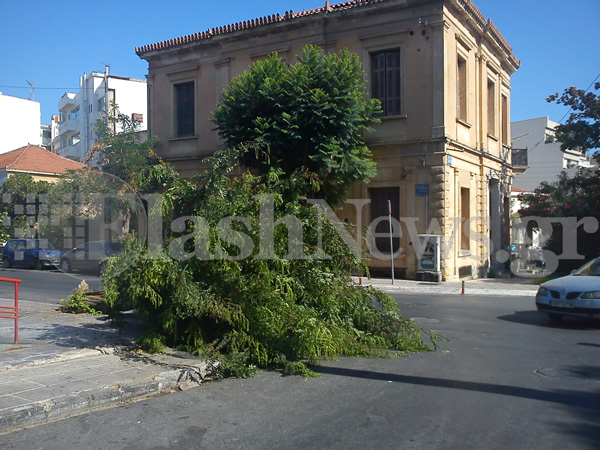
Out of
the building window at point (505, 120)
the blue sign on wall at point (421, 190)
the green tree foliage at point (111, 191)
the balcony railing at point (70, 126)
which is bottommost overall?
the green tree foliage at point (111, 191)

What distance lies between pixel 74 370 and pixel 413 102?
55.6ft

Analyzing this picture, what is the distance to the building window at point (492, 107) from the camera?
25.9 meters

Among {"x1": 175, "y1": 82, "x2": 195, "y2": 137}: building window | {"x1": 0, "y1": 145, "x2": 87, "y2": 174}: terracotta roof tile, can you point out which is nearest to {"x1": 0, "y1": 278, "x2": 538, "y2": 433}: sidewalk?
{"x1": 175, "y1": 82, "x2": 195, "y2": 137}: building window

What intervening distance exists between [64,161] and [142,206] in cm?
2325

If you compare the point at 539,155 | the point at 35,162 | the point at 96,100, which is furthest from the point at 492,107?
the point at 96,100

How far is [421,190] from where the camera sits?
2062cm

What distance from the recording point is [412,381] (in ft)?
22.6

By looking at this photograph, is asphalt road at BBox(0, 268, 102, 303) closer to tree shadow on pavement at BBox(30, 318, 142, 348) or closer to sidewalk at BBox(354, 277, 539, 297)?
tree shadow on pavement at BBox(30, 318, 142, 348)

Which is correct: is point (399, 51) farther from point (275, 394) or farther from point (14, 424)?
point (14, 424)

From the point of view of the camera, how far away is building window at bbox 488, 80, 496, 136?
85.1ft

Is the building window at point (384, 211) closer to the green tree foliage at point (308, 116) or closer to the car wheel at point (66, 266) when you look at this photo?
the green tree foliage at point (308, 116)

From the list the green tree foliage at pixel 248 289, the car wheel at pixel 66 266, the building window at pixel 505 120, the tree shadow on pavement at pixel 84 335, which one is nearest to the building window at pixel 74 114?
the car wheel at pixel 66 266

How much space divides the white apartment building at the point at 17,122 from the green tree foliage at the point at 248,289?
48.6m

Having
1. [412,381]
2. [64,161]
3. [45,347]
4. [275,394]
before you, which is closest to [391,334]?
[412,381]
